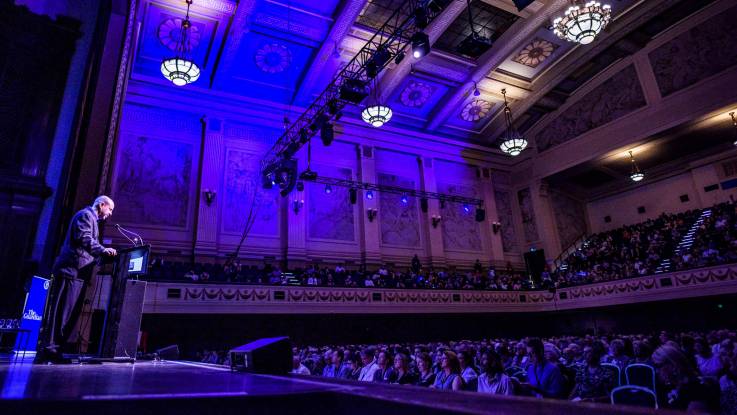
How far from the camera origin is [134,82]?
43.3 ft

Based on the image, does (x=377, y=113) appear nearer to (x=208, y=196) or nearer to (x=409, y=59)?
(x=409, y=59)

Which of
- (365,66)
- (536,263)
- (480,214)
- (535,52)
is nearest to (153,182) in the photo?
(365,66)

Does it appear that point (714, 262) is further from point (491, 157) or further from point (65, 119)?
point (65, 119)

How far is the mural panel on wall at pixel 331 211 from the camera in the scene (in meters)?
15.2

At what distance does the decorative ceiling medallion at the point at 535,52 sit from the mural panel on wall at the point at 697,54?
3685 mm

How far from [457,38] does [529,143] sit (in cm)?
685

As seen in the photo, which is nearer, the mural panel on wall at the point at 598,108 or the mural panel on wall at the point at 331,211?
the mural panel on wall at the point at 331,211

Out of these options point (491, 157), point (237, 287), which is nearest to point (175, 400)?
point (237, 287)

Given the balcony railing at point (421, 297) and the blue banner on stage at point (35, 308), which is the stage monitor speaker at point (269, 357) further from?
the balcony railing at point (421, 297)

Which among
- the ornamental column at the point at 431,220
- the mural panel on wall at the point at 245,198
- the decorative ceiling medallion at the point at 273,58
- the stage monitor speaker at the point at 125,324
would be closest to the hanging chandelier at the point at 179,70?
the decorative ceiling medallion at the point at 273,58

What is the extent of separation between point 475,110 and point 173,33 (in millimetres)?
11993

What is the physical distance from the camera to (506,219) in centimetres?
1927

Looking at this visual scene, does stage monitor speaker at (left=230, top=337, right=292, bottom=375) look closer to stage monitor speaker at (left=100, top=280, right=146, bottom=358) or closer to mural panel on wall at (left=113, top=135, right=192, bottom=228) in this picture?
stage monitor speaker at (left=100, top=280, right=146, bottom=358)

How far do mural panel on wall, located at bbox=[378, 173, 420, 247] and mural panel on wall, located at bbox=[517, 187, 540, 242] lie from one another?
5.55 meters
